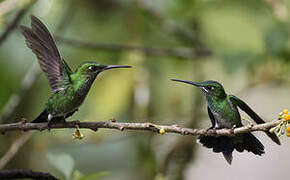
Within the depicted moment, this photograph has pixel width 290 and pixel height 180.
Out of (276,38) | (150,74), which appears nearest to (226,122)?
(276,38)

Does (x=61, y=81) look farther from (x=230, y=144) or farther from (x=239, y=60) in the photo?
(x=239, y=60)

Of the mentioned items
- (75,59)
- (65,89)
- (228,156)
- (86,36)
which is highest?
(86,36)

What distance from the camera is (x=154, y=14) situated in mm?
5211

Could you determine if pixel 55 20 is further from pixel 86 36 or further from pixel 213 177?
Answer: pixel 213 177

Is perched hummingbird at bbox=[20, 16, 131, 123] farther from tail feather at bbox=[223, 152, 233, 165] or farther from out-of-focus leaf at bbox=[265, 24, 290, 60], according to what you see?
out-of-focus leaf at bbox=[265, 24, 290, 60]

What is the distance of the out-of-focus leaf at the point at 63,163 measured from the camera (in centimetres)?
276

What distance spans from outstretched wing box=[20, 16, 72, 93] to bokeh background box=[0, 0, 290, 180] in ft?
5.62

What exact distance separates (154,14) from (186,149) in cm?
142

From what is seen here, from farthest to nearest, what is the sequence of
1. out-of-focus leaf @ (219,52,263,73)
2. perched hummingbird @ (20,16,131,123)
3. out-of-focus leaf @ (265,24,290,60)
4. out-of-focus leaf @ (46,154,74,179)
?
out-of-focus leaf @ (219,52,263,73)
out-of-focus leaf @ (265,24,290,60)
out-of-focus leaf @ (46,154,74,179)
perched hummingbird @ (20,16,131,123)

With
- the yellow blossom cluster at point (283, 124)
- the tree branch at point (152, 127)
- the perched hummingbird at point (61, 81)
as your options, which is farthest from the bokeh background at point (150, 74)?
the yellow blossom cluster at point (283, 124)

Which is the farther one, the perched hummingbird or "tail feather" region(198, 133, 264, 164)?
the perched hummingbird

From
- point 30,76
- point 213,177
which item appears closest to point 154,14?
point 30,76

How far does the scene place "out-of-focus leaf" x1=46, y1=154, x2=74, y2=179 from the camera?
2.76 metres

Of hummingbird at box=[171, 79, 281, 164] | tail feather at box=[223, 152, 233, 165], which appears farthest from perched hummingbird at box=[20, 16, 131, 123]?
tail feather at box=[223, 152, 233, 165]
